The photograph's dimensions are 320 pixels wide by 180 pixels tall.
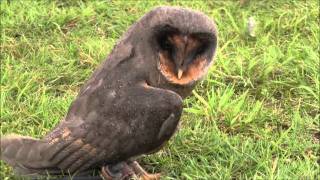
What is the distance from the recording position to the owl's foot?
12.3 ft

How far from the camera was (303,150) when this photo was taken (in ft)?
13.7

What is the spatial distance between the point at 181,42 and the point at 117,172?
0.84 meters

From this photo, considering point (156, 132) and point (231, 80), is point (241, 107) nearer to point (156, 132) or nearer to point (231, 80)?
point (231, 80)

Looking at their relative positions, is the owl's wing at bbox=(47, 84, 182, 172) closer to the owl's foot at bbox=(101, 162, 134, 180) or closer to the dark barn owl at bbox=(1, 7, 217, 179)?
the dark barn owl at bbox=(1, 7, 217, 179)

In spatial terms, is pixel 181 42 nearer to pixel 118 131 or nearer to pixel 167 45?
pixel 167 45

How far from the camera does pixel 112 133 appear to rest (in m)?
3.56

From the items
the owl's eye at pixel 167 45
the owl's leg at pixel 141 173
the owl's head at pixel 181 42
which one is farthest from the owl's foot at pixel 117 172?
the owl's eye at pixel 167 45

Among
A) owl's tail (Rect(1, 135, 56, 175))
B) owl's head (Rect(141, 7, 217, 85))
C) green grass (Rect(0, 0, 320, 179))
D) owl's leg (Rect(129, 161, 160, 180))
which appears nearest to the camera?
owl's head (Rect(141, 7, 217, 85))

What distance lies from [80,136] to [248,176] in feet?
3.32

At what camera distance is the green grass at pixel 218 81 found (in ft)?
13.4

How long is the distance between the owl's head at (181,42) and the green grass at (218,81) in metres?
0.67

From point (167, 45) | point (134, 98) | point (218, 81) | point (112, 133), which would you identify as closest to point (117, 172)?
point (112, 133)

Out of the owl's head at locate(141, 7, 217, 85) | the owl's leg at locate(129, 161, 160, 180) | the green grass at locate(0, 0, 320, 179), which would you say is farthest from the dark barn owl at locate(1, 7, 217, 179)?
the green grass at locate(0, 0, 320, 179)

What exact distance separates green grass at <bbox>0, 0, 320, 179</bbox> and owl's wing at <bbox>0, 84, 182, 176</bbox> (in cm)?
40
